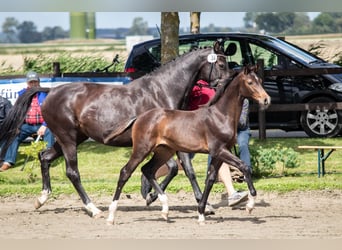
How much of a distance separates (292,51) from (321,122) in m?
1.52

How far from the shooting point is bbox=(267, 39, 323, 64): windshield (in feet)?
56.0

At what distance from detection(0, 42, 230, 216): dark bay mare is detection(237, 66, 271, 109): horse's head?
0.86 metres

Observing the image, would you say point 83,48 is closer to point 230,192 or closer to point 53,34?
point 53,34

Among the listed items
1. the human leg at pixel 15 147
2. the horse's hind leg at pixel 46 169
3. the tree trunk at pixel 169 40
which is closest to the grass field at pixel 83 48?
the tree trunk at pixel 169 40

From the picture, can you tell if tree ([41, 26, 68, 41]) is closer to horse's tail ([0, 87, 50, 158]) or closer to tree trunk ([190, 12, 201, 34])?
tree trunk ([190, 12, 201, 34])

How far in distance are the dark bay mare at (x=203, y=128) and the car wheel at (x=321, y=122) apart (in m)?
6.55

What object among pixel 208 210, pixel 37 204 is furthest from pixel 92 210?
pixel 208 210

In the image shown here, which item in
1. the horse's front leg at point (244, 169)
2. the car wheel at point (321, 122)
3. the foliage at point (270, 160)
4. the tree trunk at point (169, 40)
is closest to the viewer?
the horse's front leg at point (244, 169)

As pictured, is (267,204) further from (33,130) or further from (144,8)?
(144,8)

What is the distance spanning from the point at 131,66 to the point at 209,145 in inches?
282

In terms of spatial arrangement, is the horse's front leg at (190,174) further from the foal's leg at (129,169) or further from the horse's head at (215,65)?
the horse's head at (215,65)

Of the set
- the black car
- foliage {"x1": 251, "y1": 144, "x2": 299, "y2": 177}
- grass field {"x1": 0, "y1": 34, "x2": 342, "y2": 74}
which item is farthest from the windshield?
grass field {"x1": 0, "y1": 34, "x2": 342, "y2": 74}

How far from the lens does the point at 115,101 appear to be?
11031 millimetres

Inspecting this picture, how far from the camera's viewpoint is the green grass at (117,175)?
12.7 metres
